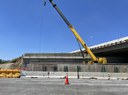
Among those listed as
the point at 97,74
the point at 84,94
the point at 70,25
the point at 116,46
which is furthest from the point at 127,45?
the point at 84,94

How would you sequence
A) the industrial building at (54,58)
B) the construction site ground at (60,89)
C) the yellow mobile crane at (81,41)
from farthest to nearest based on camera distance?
the industrial building at (54,58) < the yellow mobile crane at (81,41) < the construction site ground at (60,89)

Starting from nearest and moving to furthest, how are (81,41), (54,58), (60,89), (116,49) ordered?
(60,89) < (81,41) < (116,49) < (54,58)

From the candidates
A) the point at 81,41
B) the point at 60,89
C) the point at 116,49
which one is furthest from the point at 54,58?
the point at 60,89

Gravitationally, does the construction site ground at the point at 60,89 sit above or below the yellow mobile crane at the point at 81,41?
below

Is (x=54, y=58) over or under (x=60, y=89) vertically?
over

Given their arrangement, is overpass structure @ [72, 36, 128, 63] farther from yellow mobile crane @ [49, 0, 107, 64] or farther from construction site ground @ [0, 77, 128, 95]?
construction site ground @ [0, 77, 128, 95]

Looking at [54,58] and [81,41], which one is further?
[54,58]

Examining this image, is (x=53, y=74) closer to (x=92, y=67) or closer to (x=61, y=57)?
(x=92, y=67)

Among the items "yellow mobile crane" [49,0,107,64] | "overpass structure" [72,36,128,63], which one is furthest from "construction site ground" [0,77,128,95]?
"overpass structure" [72,36,128,63]

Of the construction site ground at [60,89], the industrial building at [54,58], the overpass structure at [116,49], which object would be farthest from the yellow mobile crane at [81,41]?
the construction site ground at [60,89]

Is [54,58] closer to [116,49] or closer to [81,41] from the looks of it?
[81,41]

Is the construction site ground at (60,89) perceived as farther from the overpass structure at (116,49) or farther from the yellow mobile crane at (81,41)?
the overpass structure at (116,49)

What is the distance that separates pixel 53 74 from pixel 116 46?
28.9 m

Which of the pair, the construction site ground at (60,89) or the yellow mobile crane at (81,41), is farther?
the yellow mobile crane at (81,41)
